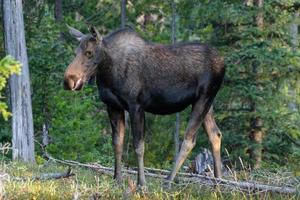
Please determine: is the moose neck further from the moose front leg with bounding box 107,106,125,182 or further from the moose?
the moose front leg with bounding box 107,106,125,182

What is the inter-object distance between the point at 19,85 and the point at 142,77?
268 inches

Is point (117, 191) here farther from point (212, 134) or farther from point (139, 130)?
point (212, 134)

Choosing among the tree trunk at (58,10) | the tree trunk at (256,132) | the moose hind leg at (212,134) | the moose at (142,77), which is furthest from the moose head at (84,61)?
the tree trunk at (58,10)

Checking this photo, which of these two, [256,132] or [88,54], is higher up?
[88,54]

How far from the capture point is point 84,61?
9195 mm

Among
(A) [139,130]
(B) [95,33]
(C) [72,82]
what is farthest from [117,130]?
(B) [95,33]

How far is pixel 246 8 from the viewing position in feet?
55.2

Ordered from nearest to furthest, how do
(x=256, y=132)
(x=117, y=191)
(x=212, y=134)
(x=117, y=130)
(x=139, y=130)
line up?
(x=117, y=191)
(x=139, y=130)
(x=117, y=130)
(x=212, y=134)
(x=256, y=132)

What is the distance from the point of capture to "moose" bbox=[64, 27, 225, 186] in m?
9.27

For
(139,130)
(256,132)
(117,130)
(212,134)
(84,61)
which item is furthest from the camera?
(256,132)

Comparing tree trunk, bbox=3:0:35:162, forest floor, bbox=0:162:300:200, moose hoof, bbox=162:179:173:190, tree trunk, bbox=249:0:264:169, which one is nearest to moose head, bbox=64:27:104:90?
forest floor, bbox=0:162:300:200

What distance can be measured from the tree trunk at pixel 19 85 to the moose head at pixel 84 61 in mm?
6386

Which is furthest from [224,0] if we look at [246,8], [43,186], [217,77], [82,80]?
[43,186]

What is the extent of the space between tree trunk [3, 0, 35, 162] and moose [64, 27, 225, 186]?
20.1ft
